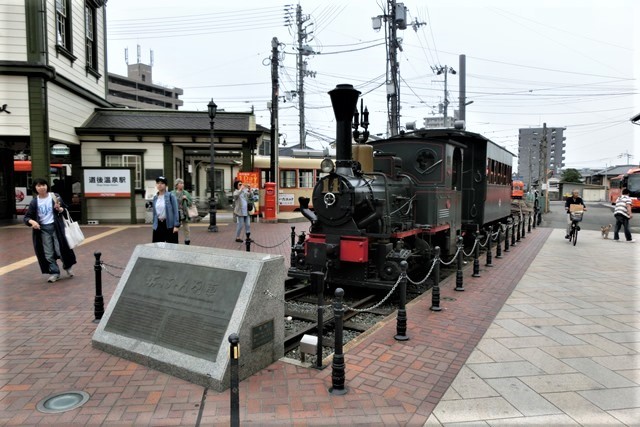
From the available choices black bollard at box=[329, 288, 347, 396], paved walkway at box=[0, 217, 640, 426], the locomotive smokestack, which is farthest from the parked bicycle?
black bollard at box=[329, 288, 347, 396]

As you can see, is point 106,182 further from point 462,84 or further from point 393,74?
point 462,84

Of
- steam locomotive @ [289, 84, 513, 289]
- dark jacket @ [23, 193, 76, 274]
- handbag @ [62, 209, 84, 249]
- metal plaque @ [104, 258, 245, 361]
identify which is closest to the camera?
metal plaque @ [104, 258, 245, 361]

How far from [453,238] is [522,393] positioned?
5681mm

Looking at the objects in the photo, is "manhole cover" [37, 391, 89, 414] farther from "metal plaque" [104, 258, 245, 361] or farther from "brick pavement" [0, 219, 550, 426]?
"metal plaque" [104, 258, 245, 361]

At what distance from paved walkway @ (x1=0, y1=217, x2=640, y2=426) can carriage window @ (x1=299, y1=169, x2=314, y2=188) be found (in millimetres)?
15154

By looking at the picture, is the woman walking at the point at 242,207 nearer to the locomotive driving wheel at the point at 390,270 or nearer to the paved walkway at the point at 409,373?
the paved walkway at the point at 409,373

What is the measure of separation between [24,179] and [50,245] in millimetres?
19121

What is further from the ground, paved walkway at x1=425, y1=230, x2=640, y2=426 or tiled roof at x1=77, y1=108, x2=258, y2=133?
tiled roof at x1=77, y1=108, x2=258, y2=133

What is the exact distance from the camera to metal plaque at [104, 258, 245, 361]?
12.9ft

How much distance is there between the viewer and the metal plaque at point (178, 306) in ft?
12.9

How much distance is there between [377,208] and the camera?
22.0 ft

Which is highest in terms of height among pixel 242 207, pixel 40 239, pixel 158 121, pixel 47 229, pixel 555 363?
pixel 158 121

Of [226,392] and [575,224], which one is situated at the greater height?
[575,224]

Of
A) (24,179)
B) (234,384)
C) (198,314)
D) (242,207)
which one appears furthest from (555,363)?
(24,179)
